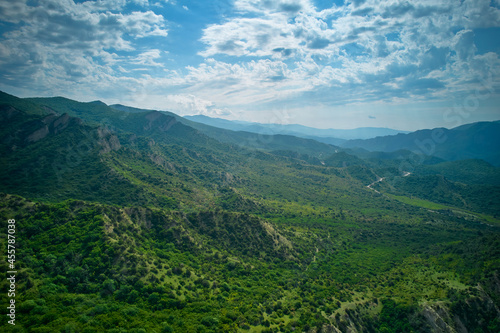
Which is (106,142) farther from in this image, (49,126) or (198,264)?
(198,264)

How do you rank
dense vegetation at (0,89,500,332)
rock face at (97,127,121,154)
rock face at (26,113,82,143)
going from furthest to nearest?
1. rock face at (97,127,121,154)
2. rock face at (26,113,82,143)
3. dense vegetation at (0,89,500,332)

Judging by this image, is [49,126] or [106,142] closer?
[49,126]

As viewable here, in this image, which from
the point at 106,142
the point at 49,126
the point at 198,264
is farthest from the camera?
the point at 106,142

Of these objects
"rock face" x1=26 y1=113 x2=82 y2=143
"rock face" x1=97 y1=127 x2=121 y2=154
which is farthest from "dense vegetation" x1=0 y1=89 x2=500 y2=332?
"rock face" x1=97 y1=127 x2=121 y2=154

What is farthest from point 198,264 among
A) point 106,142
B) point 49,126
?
point 49,126

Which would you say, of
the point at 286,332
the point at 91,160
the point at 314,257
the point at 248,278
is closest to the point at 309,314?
the point at 286,332

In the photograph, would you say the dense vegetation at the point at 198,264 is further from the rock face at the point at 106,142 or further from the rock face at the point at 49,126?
the rock face at the point at 106,142

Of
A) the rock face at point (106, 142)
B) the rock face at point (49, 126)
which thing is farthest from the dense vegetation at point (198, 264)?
the rock face at point (106, 142)

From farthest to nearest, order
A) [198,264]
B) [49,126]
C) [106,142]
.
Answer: [106,142]
[49,126]
[198,264]

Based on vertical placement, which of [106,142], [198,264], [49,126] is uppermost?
[49,126]

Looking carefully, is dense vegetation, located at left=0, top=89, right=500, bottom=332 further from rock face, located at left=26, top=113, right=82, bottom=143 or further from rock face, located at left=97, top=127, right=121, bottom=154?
rock face, located at left=97, top=127, right=121, bottom=154

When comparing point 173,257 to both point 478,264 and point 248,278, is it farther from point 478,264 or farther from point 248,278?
point 478,264
